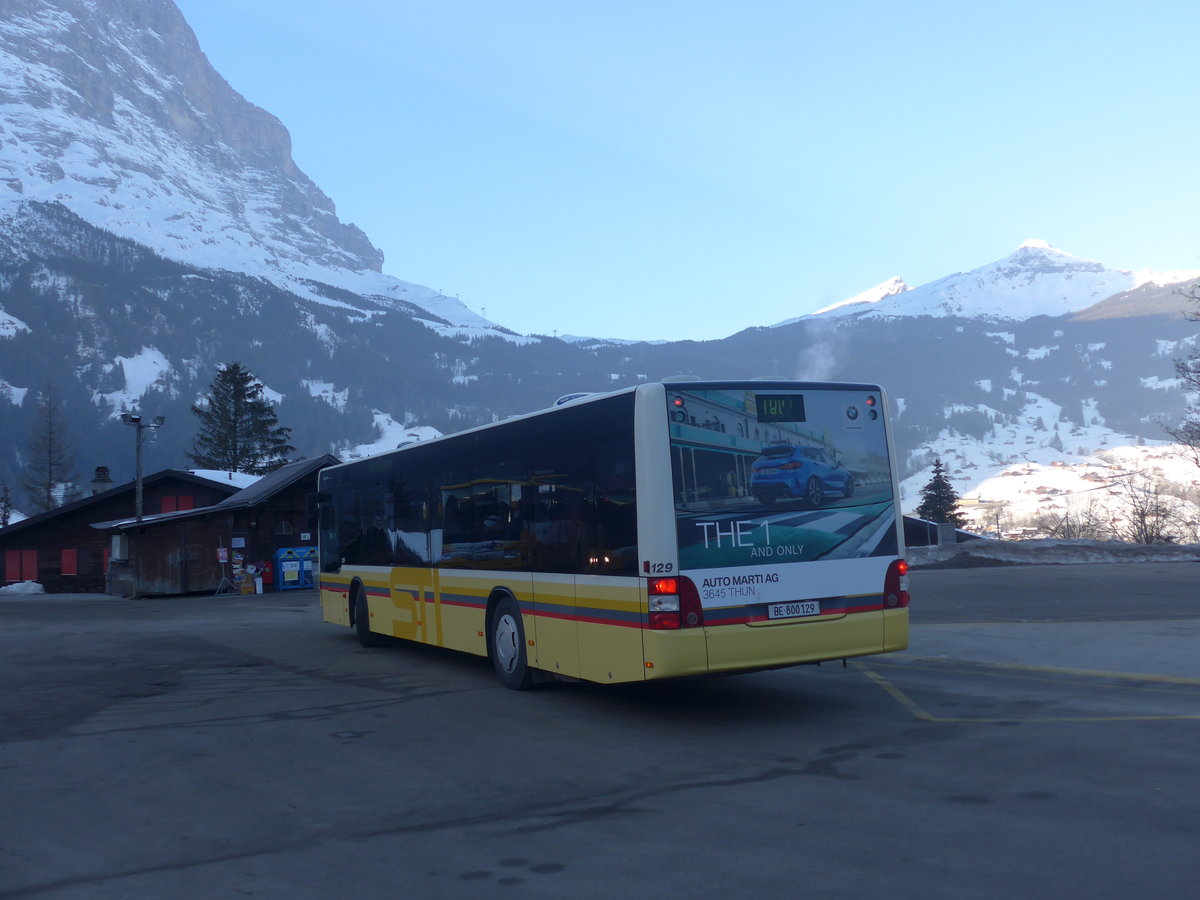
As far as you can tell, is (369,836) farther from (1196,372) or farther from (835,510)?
(1196,372)

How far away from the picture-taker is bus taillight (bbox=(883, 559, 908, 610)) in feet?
30.7

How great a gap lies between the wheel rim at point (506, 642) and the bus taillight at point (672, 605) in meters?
2.77

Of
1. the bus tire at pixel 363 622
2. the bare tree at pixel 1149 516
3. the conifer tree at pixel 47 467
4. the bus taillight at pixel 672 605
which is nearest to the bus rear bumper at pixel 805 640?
the bus taillight at pixel 672 605

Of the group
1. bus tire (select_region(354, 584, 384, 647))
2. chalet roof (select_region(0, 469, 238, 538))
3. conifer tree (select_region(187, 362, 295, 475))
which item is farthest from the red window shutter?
bus tire (select_region(354, 584, 384, 647))

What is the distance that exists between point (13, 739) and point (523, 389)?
185216mm

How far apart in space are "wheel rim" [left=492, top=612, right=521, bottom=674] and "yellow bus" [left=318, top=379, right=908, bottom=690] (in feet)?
0.14

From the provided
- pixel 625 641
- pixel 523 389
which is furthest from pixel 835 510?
pixel 523 389

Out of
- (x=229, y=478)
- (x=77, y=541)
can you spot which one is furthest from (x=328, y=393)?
(x=229, y=478)

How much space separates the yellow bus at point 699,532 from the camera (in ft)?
27.8

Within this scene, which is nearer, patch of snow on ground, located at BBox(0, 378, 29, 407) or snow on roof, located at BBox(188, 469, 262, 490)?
snow on roof, located at BBox(188, 469, 262, 490)

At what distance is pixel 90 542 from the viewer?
55469 millimetres

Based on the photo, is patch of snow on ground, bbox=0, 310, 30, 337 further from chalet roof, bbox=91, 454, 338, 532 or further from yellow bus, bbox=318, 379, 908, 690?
yellow bus, bbox=318, 379, 908, 690

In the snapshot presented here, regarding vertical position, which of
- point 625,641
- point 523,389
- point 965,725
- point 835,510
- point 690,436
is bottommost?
point 965,725

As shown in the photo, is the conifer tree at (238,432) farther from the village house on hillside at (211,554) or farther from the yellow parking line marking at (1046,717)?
the yellow parking line marking at (1046,717)
